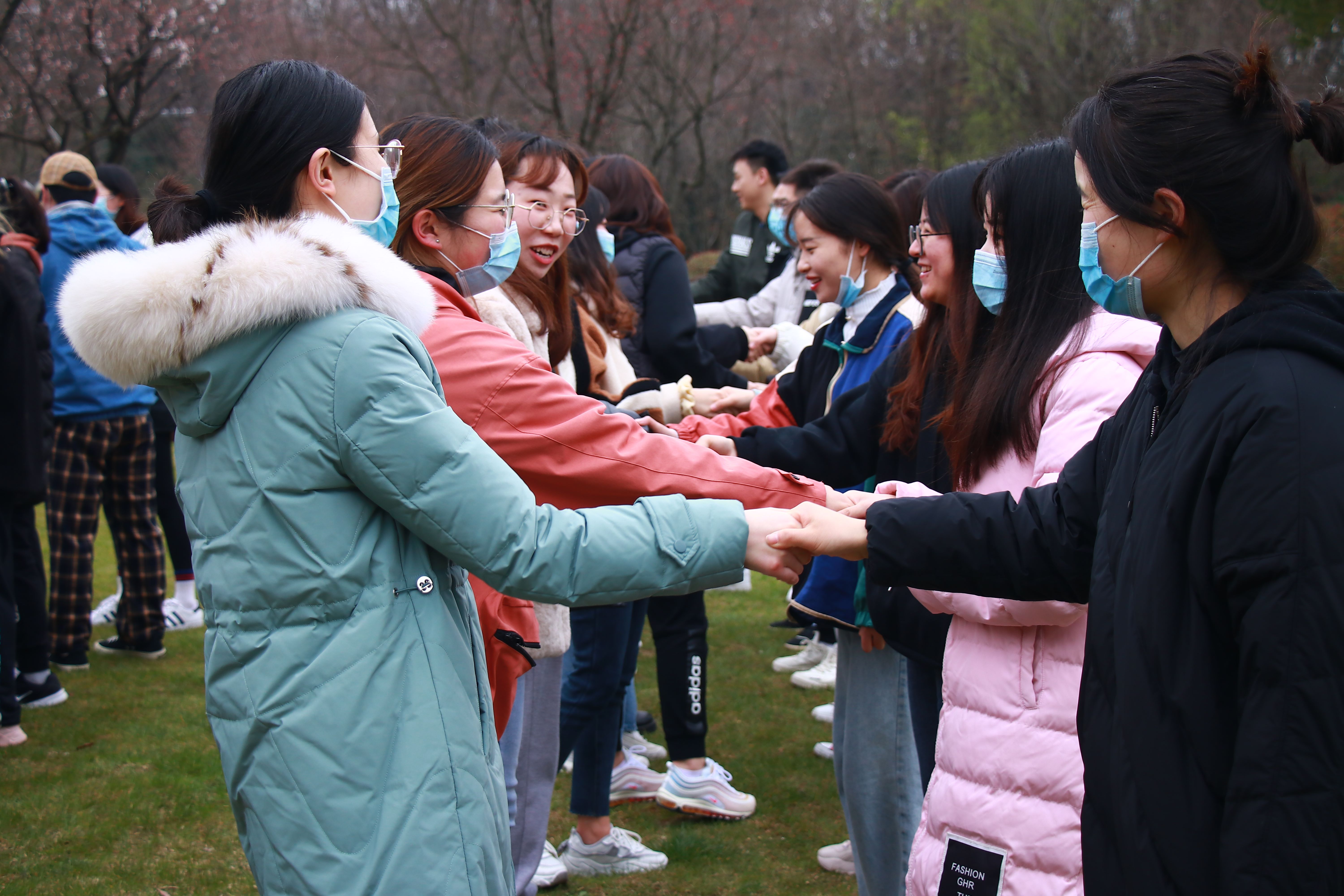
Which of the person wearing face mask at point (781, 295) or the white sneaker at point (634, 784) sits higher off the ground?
the person wearing face mask at point (781, 295)

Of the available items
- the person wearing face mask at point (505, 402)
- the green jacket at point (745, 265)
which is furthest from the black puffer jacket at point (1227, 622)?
the green jacket at point (745, 265)

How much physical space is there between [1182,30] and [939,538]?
16.7 m

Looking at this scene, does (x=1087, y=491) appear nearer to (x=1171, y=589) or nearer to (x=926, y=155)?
(x=1171, y=589)

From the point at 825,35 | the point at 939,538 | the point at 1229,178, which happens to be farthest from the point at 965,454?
the point at 825,35

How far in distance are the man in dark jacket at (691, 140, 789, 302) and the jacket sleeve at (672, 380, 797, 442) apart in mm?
3603

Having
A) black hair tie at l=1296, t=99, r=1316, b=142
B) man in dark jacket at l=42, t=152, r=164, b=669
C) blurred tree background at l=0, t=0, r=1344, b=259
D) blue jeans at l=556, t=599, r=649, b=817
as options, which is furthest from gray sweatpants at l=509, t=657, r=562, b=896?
blurred tree background at l=0, t=0, r=1344, b=259

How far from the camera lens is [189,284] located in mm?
1786

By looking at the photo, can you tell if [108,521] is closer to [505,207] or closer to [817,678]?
[817,678]

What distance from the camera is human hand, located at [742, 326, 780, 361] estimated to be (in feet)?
18.1

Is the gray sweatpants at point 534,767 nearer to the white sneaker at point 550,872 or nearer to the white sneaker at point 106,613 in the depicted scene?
the white sneaker at point 550,872

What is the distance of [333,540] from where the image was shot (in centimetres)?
179

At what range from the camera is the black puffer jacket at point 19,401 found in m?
5.39

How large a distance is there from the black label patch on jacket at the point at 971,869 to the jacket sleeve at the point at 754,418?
1.69m

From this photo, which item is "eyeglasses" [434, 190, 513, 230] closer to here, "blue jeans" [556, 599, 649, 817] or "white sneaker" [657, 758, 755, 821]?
"blue jeans" [556, 599, 649, 817]
